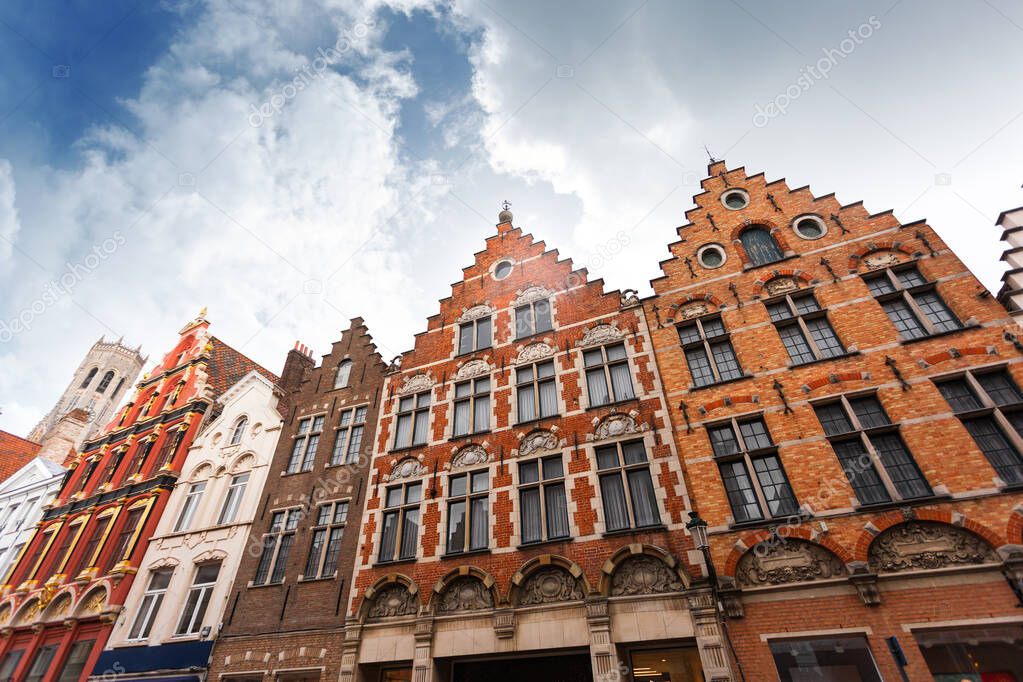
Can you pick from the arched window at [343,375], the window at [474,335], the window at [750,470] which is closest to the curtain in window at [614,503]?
the window at [750,470]

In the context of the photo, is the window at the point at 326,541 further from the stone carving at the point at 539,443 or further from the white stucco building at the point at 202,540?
the stone carving at the point at 539,443

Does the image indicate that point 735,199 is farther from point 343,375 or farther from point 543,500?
point 343,375

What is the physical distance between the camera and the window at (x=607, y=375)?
585 inches

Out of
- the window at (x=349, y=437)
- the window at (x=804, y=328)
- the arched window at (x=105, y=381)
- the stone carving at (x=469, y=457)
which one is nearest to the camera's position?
the window at (x=804, y=328)

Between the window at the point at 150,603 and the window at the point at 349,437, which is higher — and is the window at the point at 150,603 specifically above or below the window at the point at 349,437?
below

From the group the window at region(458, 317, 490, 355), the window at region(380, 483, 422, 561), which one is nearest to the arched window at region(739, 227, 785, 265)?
the window at region(458, 317, 490, 355)

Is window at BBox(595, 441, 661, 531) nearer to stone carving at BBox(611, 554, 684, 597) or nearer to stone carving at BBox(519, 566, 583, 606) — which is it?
stone carving at BBox(611, 554, 684, 597)

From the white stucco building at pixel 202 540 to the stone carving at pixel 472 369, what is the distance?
8.51 meters

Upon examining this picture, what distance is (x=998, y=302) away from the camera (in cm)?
1173

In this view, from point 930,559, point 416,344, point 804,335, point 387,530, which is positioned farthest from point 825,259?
point 387,530

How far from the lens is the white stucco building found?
1638 cm

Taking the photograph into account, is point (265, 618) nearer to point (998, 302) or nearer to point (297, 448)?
point (297, 448)

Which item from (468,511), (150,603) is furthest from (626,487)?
(150,603)

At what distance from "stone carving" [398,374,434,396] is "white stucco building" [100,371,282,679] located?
6.04 meters
